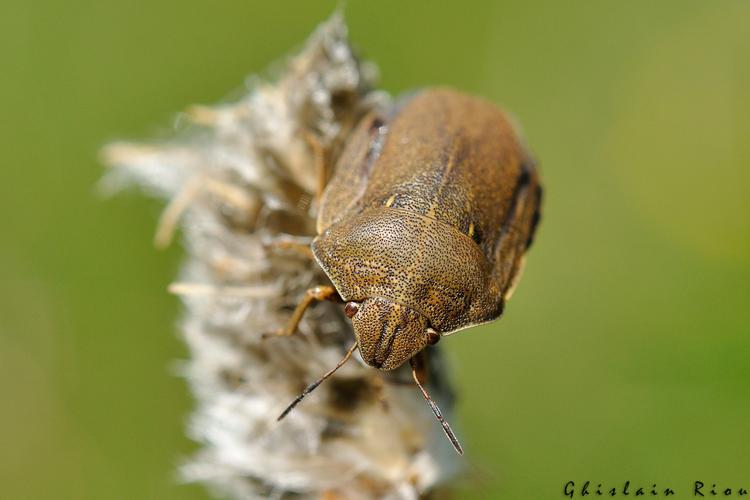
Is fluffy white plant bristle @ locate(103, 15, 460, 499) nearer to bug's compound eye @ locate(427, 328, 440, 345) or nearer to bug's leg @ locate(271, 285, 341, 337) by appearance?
bug's leg @ locate(271, 285, 341, 337)

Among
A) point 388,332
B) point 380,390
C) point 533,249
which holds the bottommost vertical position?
point 533,249

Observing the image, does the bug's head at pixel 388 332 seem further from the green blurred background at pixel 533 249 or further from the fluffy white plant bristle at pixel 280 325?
the green blurred background at pixel 533 249

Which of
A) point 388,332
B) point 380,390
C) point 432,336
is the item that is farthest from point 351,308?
point 380,390

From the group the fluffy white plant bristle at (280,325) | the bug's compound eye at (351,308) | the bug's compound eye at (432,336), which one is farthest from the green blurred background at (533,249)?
the bug's compound eye at (351,308)

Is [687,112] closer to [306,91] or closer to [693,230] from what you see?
[693,230]

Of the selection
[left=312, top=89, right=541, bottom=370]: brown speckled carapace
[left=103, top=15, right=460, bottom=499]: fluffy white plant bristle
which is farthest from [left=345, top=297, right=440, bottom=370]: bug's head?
[left=103, top=15, right=460, bottom=499]: fluffy white plant bristle

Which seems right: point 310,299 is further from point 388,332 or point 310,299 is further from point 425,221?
point 425,221

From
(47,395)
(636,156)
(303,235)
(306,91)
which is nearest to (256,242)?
(303,235)
